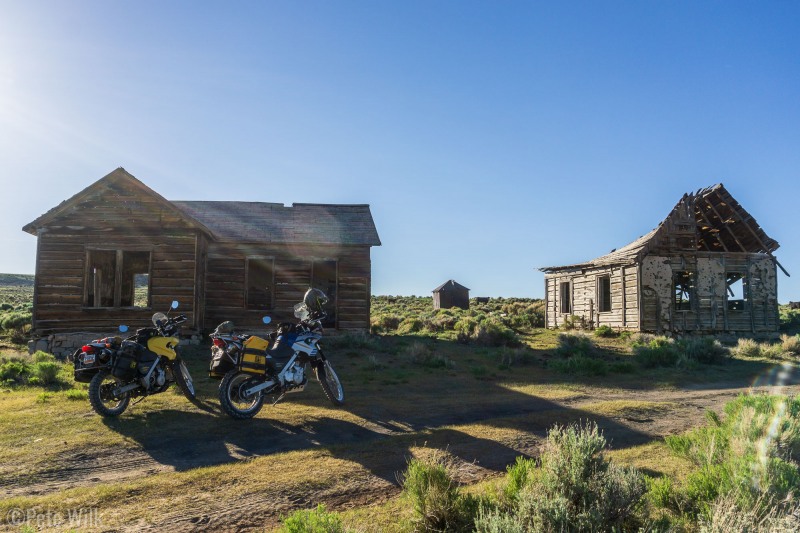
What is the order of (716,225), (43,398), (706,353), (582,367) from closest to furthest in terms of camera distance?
(43,398)
(582,367)
(706,353)
(716,225)

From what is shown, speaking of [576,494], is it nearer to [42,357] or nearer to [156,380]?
[156,380]

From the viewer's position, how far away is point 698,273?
2247 cm

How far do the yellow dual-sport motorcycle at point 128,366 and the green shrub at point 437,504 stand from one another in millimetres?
5148

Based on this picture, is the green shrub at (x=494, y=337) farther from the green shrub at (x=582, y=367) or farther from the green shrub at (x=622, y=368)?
the green shrub at (x=622, y=368)

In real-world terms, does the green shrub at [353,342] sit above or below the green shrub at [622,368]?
above

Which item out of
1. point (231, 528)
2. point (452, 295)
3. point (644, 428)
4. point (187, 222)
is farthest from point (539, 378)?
point (452, 295)

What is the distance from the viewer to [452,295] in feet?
130

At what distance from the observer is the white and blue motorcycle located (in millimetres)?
7344

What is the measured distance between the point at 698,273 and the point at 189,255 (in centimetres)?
2017

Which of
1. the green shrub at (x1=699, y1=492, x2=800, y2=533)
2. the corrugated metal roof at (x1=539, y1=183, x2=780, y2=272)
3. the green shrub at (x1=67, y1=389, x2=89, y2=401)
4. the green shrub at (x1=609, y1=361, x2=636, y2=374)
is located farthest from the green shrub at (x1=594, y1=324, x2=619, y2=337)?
the green shrub at (x1=67, y1=389, x2=89, y2=401)

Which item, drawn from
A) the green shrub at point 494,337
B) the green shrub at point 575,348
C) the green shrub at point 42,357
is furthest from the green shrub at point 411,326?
the green shrub at point 42,357

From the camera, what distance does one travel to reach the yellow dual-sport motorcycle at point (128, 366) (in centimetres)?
736

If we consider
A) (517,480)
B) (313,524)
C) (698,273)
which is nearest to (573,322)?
(698,273)

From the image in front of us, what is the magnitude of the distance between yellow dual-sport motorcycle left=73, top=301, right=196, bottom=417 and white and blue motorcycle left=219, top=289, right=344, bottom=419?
1.15m
